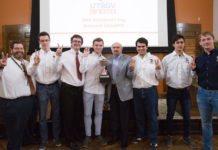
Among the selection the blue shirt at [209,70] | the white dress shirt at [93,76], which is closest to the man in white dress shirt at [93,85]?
the white dress shirt at [93,76]

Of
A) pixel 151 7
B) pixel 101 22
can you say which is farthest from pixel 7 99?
pixel 151 7

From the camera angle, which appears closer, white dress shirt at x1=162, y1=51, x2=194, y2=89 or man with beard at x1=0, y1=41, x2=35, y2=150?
man with beard at x1=0, y1=41, x2=35, y2=150

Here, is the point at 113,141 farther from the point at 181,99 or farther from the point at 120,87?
the point at 181,99

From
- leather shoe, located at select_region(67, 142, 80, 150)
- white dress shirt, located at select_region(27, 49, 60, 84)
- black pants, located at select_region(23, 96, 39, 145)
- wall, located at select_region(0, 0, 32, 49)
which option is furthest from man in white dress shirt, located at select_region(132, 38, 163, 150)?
wall, located at select_region(0, 0, 32, 49)

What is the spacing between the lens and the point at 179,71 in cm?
239

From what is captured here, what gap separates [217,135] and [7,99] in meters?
3.15

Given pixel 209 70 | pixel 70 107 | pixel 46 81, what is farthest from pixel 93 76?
pixel 209 70

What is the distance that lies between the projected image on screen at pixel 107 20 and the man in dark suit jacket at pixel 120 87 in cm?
139

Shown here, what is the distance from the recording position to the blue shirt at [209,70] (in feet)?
6.50

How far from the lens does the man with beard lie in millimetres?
1842

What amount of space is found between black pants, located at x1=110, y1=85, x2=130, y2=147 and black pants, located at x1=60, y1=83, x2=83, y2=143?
1.57 ft

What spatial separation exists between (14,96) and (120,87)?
4.23 ft

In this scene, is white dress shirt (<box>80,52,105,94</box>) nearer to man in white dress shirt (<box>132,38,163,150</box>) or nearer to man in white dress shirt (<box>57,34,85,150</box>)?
man in white dress shirt (<box>57,34,85,150</box>)

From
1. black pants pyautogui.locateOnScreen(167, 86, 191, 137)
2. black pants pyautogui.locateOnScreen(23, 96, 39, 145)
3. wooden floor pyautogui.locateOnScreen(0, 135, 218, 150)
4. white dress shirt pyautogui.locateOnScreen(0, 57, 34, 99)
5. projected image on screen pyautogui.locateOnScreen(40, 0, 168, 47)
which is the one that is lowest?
wooden floor pyautogui.locateOnScreen(0, 135, 218, 150)
